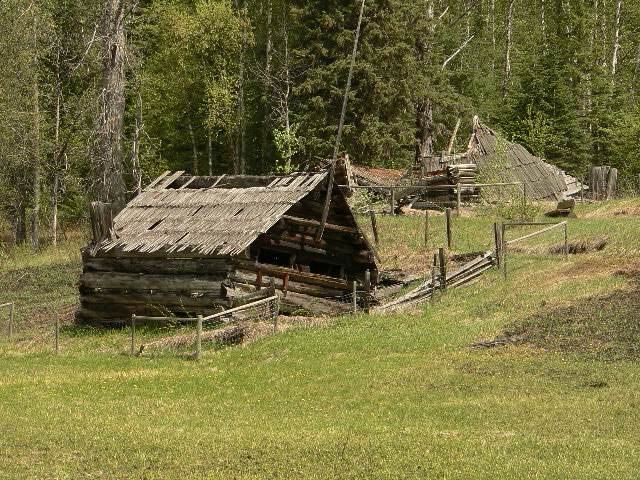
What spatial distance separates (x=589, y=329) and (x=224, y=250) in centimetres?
970

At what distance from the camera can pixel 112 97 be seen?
36.5 metres

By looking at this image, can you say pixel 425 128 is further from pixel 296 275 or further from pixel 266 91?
pixel 296 275

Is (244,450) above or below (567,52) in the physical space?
below

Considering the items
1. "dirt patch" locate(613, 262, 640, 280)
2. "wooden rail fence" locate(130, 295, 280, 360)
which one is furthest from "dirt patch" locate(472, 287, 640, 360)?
"wooden rail fence" locate(130, 295, 280, 360)

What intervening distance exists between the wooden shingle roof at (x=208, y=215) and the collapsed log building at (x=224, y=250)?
0.03m

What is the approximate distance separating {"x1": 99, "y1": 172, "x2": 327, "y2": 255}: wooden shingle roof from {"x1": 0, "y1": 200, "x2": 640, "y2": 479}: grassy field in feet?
9.29

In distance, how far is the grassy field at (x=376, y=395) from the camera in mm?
14336

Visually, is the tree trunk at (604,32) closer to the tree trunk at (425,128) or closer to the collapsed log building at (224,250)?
the tree trunk at (425,128)

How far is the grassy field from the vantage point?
47.0ft

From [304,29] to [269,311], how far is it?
30394 millimetres

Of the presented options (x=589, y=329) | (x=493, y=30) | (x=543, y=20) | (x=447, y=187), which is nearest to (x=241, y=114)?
(x=447, y=187)

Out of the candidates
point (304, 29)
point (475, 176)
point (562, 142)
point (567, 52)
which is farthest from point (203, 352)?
point (567, 52)

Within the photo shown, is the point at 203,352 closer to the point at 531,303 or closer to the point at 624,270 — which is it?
the point at 531,303

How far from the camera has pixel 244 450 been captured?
49.4ft
